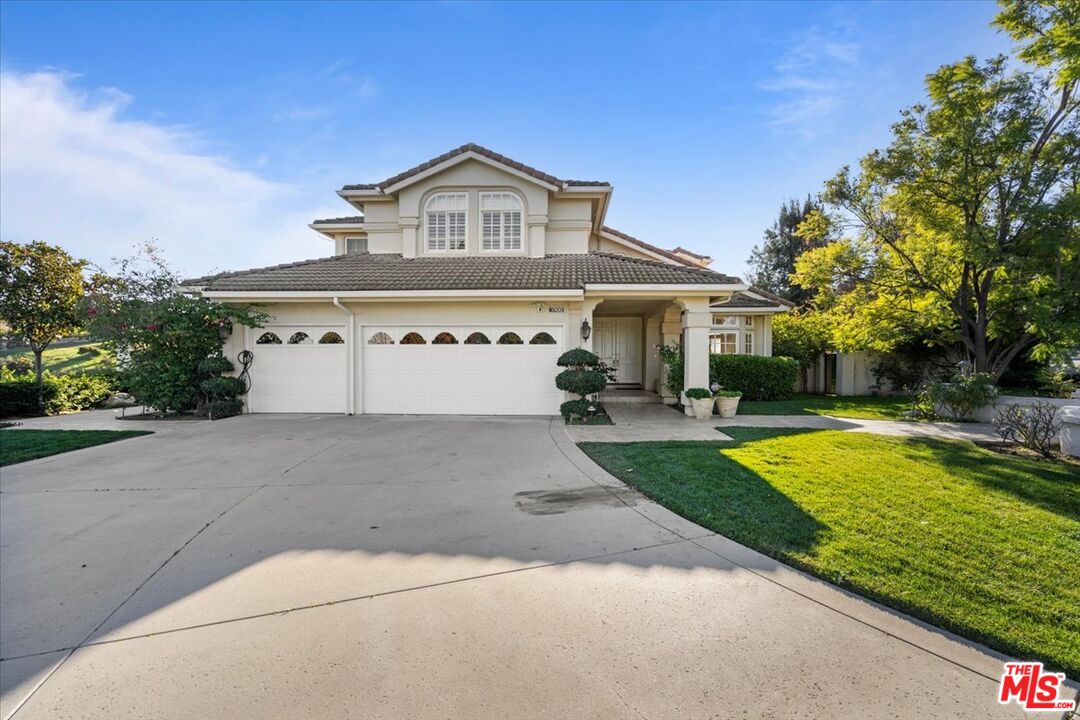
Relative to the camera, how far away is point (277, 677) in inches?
92.2

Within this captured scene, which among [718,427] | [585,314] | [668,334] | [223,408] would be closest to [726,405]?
[718,427]

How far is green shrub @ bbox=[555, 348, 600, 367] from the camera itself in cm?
1059

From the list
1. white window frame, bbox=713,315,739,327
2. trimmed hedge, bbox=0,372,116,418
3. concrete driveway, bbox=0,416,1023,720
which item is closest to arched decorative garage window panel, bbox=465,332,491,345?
concrete driveway, bbox=0,416,1023,720

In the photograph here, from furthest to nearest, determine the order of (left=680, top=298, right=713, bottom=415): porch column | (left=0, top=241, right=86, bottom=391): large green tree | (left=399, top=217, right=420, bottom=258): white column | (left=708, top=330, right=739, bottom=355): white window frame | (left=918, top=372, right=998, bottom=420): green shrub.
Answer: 1. (left=708, top=330, right=739, bottom=355): white window frame
2. (left=0, top=241, right=86, bottom=391): large green tree
3. (left=399, top=217, right=420, bottom=258): white column
4. (left=680, top=298, right=713, bottom=415): porch column
5. (left=918, top=372, right=998, bottom=420): green shrub

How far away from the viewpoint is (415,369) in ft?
38.7

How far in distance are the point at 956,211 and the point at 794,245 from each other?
23177 mm

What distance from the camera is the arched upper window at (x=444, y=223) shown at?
13.8 meters

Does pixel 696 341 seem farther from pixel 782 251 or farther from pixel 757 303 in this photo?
pixel 782 251

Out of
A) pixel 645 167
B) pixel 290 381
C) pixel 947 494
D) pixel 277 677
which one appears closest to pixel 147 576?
pixel 277 677

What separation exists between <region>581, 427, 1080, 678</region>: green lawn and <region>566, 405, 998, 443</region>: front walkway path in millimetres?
968

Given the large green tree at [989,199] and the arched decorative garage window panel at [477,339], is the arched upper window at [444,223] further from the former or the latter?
the large green tree at [989,199]

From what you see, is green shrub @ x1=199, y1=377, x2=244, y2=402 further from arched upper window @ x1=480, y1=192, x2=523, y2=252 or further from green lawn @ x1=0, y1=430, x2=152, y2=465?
arched upper window @ x1=480, y1=192, x2=523, y2=252

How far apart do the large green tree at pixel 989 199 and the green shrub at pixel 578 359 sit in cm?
767

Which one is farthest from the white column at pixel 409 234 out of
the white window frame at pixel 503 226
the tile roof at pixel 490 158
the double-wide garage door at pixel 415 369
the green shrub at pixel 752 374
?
the green shrub at pixel 752 374
